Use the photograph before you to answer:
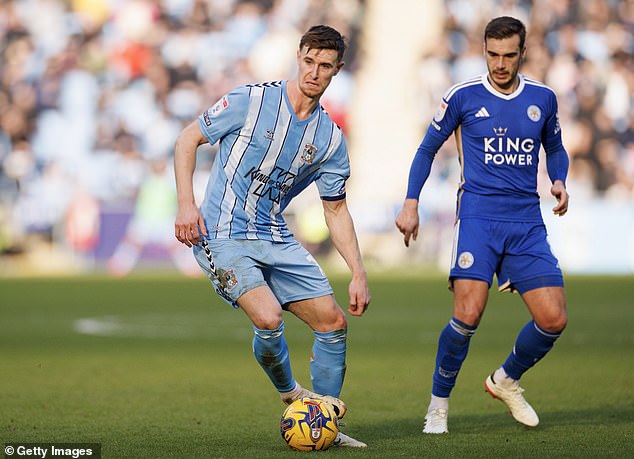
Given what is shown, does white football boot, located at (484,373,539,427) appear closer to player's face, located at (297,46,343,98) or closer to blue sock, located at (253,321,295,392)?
blue sock, located at (253,321,295,392)

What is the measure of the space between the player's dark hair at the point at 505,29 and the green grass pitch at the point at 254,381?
7.47 ft

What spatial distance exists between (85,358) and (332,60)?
16.8 ft

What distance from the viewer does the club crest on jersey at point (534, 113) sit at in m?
6.50

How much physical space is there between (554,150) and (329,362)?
2010 mm

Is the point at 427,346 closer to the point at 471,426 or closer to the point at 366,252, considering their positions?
the point at 471,426

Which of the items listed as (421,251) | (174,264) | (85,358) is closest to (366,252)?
(421,251)

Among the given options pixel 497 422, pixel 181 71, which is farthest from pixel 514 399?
pixel 181 71

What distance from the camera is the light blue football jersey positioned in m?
5.92

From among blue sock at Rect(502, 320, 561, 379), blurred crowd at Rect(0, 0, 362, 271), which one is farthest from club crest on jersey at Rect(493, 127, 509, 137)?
blurred crowd at Rect(0, 0, 362, 271)

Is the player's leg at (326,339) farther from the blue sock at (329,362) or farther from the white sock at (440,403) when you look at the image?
the white sock at (440,403)

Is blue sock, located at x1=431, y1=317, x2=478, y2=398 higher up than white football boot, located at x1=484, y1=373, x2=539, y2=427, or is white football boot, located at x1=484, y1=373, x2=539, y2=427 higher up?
blue sock, located at x1=431, y1=317, x2=478, y2=398

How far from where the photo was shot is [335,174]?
6148 millimetres

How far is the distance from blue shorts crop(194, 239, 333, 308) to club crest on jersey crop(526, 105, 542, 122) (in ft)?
5.24

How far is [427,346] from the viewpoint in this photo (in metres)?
10.9
